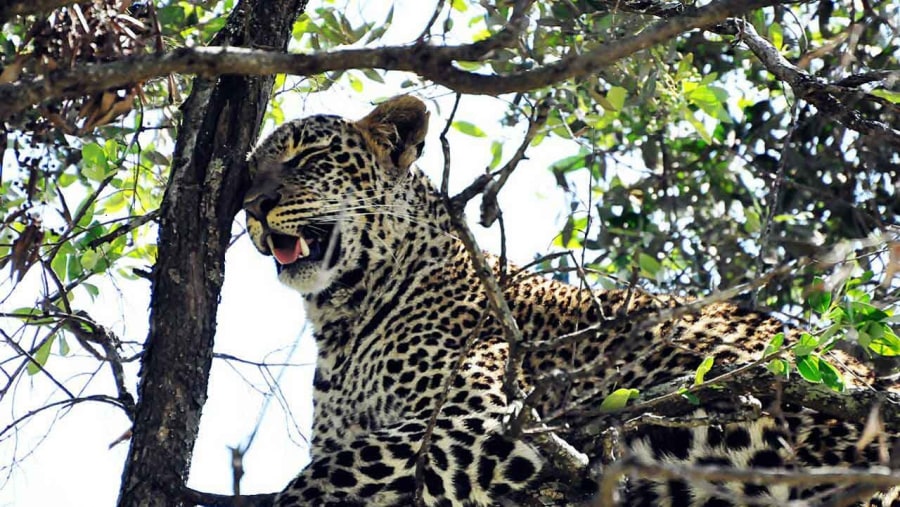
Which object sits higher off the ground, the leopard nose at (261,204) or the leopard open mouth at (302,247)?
the leopard nose at (261,204)

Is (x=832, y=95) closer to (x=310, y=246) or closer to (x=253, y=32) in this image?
(x=253, y=32)

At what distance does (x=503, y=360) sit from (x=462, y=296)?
72cm

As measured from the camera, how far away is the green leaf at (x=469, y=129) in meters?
9.19

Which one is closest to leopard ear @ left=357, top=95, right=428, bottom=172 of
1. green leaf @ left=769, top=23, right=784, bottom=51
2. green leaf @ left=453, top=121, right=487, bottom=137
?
green leaf @ left=453, top=121, right=487, bottom=137

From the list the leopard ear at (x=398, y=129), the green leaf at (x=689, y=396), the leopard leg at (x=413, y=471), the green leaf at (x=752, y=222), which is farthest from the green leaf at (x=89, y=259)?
the green leaf at (x=752, y=222)

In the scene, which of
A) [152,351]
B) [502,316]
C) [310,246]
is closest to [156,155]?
[310,246]

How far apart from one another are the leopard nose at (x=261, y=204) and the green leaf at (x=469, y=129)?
2183 millimetres

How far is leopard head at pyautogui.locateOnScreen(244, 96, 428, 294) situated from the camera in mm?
7453

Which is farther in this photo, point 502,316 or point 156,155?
point 156,155

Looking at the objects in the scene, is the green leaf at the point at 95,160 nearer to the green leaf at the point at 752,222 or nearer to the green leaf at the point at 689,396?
the green leaf at the point at 689,396

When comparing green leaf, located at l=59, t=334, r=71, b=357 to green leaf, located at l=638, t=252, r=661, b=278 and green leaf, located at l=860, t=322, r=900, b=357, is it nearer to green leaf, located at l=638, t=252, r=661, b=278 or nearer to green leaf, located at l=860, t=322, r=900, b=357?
green leaf, located at l=638, t=252, r=661, b=278

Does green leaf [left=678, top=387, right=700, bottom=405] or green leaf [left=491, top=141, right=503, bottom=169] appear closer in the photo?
green leaf [left=678, top=387, right=700, bottom=405]

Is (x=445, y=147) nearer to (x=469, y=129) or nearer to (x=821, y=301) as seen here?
(x=821, y=301)

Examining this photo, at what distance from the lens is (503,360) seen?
7043 mm
